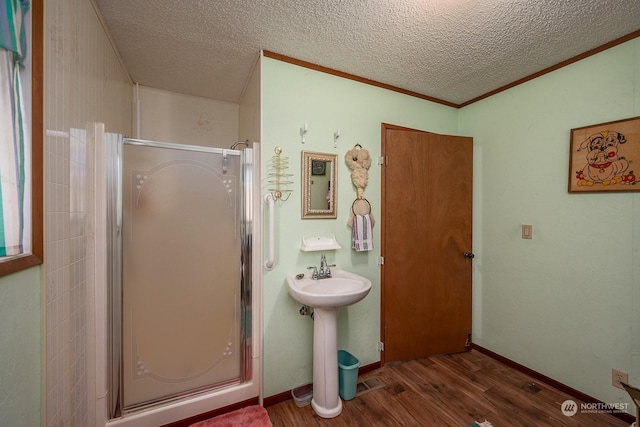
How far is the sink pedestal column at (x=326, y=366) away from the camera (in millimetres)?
1562

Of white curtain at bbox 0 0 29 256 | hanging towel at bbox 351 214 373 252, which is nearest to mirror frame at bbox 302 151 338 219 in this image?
hanging towel at bbox 351 214 373 252

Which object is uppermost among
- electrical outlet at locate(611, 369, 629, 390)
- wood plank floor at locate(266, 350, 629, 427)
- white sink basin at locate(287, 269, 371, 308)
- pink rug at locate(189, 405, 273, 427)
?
white sink basin at locate(287, 269, 371, 308)

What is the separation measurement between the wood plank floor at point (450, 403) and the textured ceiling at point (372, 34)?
2.41 m

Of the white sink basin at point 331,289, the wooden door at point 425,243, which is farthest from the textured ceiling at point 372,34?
the white sink basin at point 331,289

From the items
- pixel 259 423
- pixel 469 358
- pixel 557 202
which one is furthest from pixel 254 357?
pixel 557 202

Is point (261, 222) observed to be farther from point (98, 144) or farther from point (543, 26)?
point (543, 26)

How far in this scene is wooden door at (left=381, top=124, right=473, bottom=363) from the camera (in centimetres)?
207

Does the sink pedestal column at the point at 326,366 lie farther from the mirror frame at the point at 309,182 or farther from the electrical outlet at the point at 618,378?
the electrical outlet at the point at 618,378

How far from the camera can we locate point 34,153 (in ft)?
2.59

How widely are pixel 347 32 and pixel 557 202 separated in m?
1.95

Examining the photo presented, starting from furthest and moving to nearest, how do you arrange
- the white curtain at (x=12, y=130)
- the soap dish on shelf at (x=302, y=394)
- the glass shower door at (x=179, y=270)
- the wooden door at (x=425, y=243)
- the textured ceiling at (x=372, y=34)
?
the wooden door at (x=425, y=243), the soap dish on shelf at (x=302, y=394), the glass shower door at (x=179, y=270), the textured ceiling at (x=372, y=34), the white curtain at (x=12, y=130)

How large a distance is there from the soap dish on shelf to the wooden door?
0.69 m

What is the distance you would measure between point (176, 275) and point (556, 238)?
8.88 ft

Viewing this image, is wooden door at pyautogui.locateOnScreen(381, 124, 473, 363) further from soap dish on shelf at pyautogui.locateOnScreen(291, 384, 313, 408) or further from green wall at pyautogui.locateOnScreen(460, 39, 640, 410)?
soap dish on shelf at pyautogui.locateOnScreen(291, 384, 313, 408)
